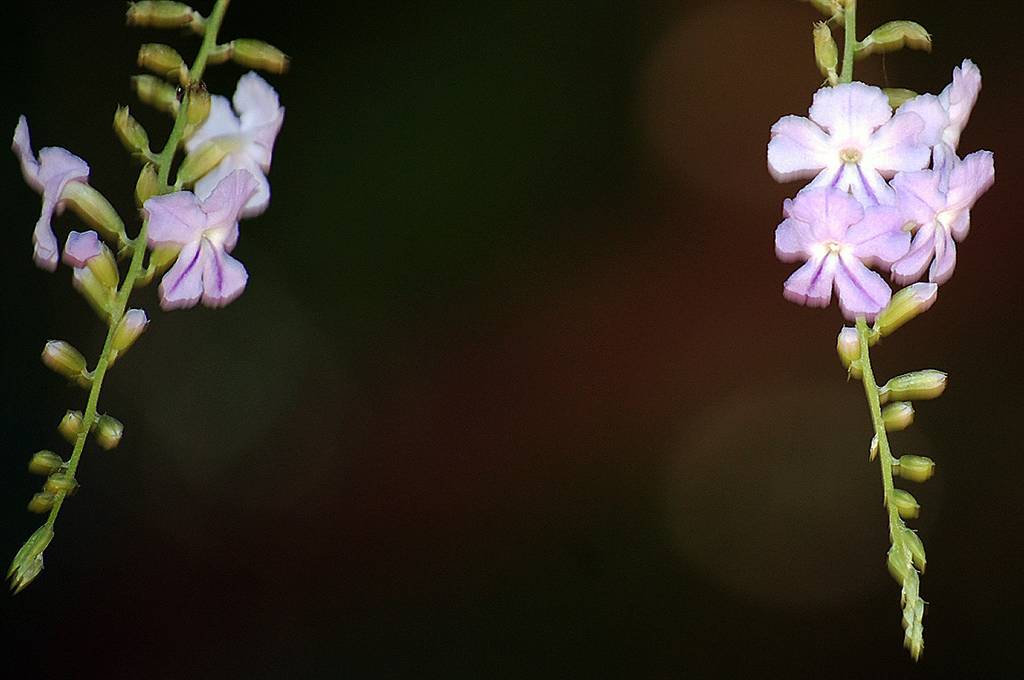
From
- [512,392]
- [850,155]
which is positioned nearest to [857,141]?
[850,155]

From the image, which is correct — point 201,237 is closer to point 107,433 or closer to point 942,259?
point 107,433

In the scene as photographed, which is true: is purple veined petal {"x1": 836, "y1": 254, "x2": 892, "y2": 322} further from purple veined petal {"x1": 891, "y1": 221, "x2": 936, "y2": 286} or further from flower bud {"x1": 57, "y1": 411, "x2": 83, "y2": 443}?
flower bud {"x1": 57, "y1": 411, "x2": 83, "y2": 443}

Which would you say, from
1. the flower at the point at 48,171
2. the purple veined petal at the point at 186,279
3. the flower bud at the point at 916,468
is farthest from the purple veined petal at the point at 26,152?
the flower bud at the point at 916,468

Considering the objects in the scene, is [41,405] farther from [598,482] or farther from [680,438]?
[680,438]

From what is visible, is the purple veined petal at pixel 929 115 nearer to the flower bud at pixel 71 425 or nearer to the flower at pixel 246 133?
the flower at pixel 246 133

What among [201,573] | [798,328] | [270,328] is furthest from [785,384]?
[201,573]
